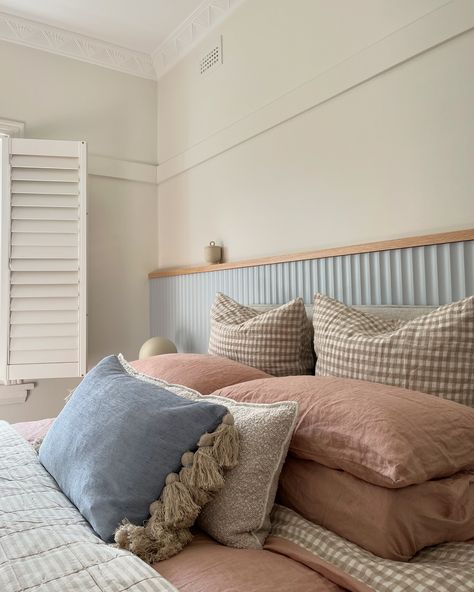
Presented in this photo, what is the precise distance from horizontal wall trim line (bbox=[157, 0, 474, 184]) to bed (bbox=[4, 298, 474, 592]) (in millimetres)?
1237

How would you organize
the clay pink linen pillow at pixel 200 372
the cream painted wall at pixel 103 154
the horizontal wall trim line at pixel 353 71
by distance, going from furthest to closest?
1. the cream painted wall at pixel 103 154
2. the horizontal wall trim line at pixel 353 71
3. the clay pink linen pillow at pixel 200 372

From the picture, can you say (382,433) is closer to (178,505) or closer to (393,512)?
(393,512)

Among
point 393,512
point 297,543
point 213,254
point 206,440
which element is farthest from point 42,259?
point 393,512

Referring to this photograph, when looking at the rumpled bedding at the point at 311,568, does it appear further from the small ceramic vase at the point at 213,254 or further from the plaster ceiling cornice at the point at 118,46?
the plaster ceiling cornice at the point at 118,46

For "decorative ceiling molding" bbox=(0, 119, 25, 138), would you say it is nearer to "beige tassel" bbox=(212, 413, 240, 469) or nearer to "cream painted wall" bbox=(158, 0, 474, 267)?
"cream painted wall" bbox=(158, 0, 474, 267)

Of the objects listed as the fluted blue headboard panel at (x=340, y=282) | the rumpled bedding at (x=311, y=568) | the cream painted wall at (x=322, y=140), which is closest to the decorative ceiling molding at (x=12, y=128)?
the cream painted wall at (x=322, y=140)

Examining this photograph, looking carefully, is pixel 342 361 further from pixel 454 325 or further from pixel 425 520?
pixel 425 520

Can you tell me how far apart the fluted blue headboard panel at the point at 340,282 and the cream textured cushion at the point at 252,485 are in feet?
2.58

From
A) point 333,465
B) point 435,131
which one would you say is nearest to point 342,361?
point 333,465

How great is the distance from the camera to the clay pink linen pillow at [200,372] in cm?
142

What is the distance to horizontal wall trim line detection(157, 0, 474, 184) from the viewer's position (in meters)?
1.55

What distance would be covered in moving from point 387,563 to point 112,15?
3.09 metres

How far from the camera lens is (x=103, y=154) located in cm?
312

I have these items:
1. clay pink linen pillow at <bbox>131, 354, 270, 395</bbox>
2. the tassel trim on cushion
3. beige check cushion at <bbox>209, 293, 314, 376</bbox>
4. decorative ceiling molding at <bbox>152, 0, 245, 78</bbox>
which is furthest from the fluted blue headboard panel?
decorative ceiling molding at <bbox>152, 0, 245, 78</bbox>
